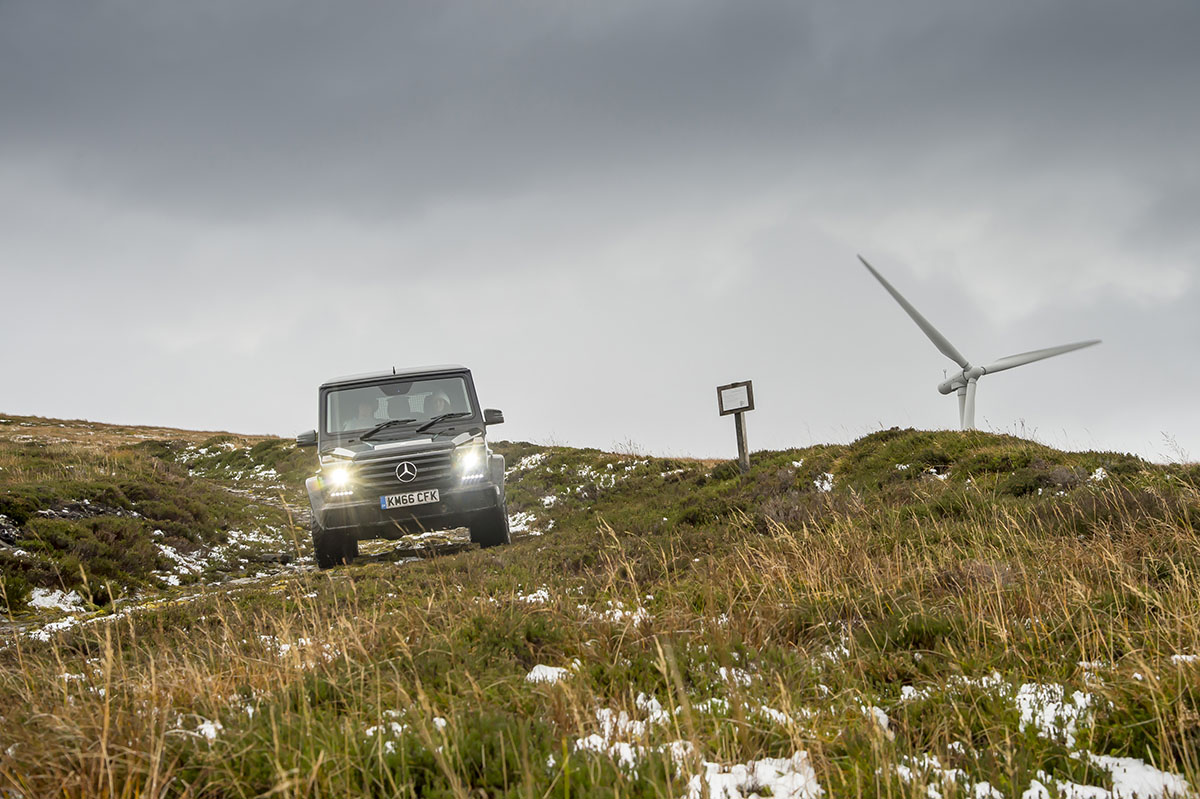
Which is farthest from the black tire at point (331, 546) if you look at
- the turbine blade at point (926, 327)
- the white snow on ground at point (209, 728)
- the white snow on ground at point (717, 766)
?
the turbine blade at point (926, 327)

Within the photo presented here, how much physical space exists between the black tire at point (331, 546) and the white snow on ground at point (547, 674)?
704 centimetres

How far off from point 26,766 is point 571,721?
7.19ft

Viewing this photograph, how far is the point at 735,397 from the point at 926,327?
9.88 m

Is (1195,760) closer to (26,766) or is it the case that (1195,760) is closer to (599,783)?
(599,783)

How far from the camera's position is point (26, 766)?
2779 millimetres

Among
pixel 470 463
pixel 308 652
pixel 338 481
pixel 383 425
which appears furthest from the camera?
pixel 383 425

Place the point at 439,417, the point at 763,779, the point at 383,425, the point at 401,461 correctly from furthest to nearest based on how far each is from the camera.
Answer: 1. the point at 439,417
2. the point at 383,425
3. the point at 401,461
4. the point at 763,779

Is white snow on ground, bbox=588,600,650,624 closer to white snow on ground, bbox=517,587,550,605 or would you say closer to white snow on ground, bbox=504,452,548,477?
white snow on ground, bbox=517,587,550,605

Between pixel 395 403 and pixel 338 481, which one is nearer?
pixel 338 481

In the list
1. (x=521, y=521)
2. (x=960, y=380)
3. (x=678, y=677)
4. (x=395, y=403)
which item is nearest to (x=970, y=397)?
(x=960, y=380)

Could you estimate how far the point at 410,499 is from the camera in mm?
10203

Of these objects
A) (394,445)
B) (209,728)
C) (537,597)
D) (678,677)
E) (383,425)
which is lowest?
(537,597)

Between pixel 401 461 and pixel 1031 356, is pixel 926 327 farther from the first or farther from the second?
pixel 401 461

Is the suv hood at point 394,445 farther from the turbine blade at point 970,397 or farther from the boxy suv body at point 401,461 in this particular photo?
the turbine blade at point 970,397
